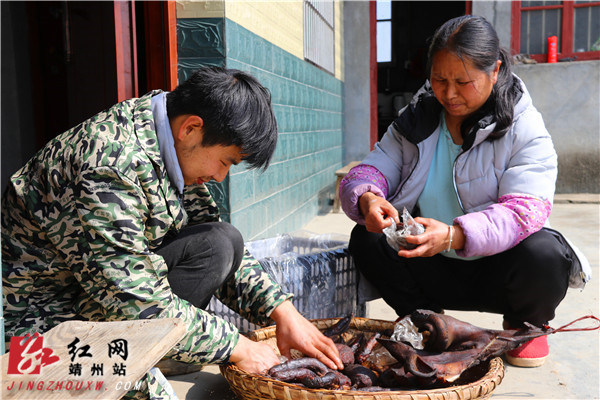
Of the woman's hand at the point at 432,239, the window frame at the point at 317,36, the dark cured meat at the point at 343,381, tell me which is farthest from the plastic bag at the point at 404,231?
the window frame at the point at 317,36

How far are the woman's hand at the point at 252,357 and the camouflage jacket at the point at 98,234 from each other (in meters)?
0.04

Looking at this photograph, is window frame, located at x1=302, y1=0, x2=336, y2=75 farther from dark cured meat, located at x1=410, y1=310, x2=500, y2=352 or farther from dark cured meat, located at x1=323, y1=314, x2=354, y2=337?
dark cured meat, located at x1=410, y1=310, x2=500, y2=352

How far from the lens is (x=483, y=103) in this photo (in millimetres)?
2404

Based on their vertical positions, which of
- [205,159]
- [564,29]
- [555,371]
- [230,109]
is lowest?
[555,371]

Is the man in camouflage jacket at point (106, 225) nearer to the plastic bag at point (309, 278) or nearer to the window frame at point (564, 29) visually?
the plastic bag at point (309, 278)

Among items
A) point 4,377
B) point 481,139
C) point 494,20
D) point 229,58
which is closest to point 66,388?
point 4,377

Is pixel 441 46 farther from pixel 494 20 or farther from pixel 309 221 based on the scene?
pixel 494 20

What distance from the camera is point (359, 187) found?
98.9 inches

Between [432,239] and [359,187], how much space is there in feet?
1.59

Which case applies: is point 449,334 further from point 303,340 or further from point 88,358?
point 88,358

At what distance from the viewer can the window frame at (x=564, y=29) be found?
829cm

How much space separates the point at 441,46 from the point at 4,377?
1.86 metres

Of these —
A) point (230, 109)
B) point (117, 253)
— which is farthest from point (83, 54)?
point (117, 253)

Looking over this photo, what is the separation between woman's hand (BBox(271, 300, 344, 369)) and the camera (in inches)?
77.6
